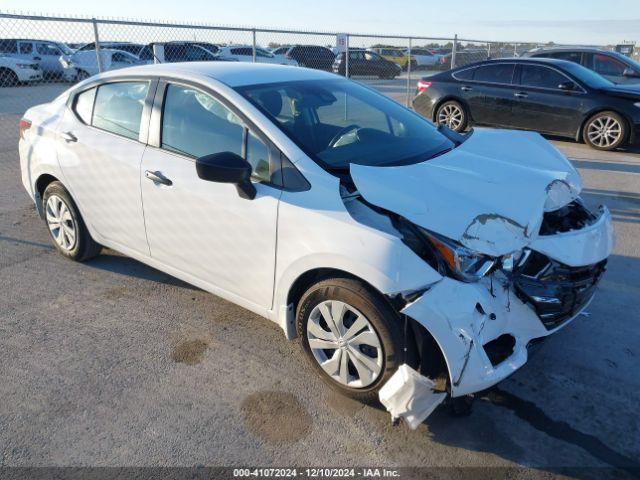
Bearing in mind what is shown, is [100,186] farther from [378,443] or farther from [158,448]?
[378,443]

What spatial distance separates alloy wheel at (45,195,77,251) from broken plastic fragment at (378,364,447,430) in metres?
3.15

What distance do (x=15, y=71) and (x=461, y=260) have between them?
20735mm

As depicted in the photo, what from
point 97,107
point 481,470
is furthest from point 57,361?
point 481,470

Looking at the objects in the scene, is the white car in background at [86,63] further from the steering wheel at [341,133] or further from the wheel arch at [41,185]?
the steering wheel at [341,133]

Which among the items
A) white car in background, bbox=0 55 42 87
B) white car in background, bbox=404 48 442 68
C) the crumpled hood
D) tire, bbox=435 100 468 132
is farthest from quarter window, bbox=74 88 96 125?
white car in background, bbox=404 48 442 68

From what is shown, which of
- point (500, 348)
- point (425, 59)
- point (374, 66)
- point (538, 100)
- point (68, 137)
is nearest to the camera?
point (500, 348)

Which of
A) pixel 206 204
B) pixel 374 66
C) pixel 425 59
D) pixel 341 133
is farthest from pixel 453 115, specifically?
pixel 425 59

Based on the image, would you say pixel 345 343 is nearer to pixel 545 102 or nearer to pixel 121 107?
pixel 121 107

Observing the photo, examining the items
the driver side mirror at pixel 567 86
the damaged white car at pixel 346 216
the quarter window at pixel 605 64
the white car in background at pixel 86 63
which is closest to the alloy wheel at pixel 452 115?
the driver side mirror at pixel 567 86

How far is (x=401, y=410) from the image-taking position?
2.46 m

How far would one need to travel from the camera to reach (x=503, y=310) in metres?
2.52

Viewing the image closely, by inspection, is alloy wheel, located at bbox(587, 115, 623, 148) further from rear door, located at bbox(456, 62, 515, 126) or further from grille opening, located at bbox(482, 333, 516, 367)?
grille opening, located at bbox(482, 333, 516, 367)

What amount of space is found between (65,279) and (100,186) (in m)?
0.95

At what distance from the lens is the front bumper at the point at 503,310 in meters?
2.37
